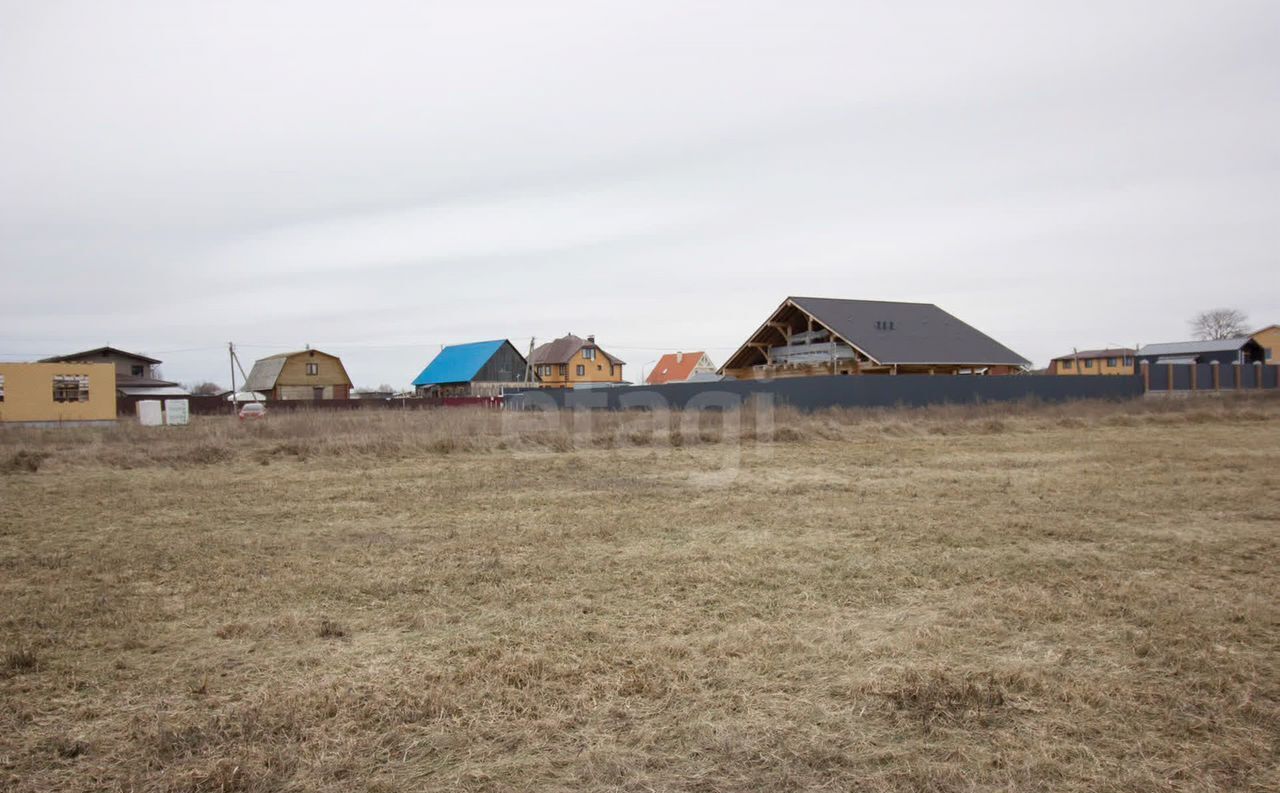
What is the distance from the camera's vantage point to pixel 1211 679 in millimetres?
3594

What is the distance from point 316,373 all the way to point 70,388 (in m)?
23.0

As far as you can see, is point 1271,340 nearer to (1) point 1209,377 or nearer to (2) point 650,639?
(1) point 1209,377

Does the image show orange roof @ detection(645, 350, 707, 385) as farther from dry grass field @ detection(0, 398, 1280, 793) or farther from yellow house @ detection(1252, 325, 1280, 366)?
dry grass field @ detection(0, 398, 1280, 793)

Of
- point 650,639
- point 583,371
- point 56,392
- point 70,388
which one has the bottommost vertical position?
point 650,639

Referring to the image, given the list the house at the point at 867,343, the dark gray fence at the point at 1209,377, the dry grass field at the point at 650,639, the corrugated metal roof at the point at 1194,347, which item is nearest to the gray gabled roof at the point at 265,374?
the house at the point at 867,343

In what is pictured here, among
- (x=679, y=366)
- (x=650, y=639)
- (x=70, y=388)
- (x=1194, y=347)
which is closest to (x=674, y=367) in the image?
(x=679, y=366)

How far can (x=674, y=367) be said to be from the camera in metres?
71.2

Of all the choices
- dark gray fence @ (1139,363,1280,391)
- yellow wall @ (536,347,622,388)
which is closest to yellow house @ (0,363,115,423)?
yellow wall @ (536,347,622,388)

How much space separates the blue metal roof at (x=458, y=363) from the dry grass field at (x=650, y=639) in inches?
1657

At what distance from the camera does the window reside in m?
29.4

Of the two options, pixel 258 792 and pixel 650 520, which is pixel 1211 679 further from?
pixel 650 520

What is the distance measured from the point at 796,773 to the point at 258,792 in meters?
1.94

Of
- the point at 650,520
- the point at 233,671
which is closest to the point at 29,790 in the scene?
the point at 233,671

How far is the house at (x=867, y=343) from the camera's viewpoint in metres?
29.0
